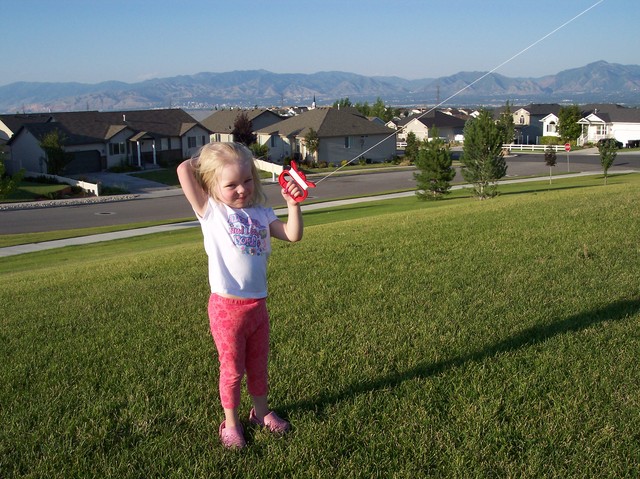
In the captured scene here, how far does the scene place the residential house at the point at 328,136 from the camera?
5919 cm

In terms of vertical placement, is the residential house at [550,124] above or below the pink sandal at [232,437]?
above

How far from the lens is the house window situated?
173 ft

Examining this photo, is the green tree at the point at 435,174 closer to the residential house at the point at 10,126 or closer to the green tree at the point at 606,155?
the green tree at the point at 606,155

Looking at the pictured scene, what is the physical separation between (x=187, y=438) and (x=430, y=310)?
2.96m

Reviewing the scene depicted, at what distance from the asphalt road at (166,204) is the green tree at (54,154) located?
360 inches

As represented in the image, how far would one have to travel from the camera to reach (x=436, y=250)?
896 centimetres

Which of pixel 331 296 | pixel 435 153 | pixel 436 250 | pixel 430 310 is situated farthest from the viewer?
pixel 435 153

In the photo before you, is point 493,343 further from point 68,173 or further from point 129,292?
point 68,173

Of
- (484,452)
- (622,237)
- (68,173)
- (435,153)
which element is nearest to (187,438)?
(484,452)

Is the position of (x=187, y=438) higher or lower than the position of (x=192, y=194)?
lower

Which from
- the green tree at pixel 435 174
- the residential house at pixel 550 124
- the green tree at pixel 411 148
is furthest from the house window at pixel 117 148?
the residential house at pixel 550 124

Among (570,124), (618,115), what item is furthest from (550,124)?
(570,124)

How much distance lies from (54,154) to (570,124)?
59490 millimetres

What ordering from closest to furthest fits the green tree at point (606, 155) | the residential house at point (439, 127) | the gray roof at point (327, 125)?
the green tree at point (606, 155)
the gray roof at point (327, 125)
the residential house at point (439, 127)
